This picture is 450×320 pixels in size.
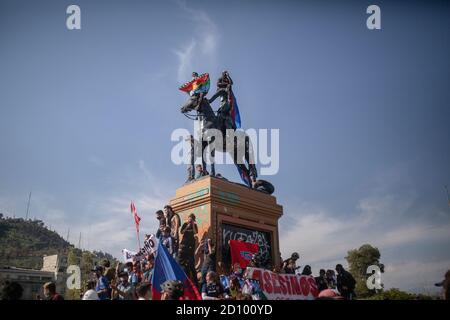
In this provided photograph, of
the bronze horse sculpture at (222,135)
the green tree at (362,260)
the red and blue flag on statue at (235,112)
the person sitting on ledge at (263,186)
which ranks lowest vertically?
the green tree at (362,260)

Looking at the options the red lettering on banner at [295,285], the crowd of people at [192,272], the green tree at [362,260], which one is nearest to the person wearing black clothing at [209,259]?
the crowd of people at [192,272]

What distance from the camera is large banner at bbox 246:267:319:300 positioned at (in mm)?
8508

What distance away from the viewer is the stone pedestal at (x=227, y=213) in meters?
11.1

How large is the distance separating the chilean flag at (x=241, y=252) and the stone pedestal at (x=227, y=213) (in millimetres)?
→ 244

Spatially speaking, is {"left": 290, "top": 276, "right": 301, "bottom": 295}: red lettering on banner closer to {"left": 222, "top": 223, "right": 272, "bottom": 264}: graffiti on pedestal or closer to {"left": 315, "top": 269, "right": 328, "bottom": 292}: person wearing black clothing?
{"left": 315, "top": 269, "right": 328, "bottom": 292}: person wearing black clothing

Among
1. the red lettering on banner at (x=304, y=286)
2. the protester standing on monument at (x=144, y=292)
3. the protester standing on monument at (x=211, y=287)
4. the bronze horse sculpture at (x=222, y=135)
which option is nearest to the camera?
the protester standing on monument at (x=144, y=292)

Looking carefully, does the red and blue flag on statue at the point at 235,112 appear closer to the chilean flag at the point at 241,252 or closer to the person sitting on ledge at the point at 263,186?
the person sitting on ledge at the point at 263,186

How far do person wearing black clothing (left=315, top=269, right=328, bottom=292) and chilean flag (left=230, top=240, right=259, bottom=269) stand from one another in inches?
95.7

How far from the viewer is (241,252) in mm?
11234

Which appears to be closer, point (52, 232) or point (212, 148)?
point (212, 148)
